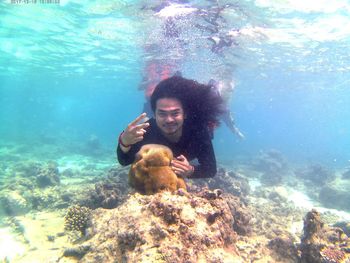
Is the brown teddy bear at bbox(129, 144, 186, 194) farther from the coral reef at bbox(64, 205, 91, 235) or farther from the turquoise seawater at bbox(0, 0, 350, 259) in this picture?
the turquoise seawater at bbox(0, 0, 350, 259)

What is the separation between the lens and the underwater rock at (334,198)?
53.0 ft

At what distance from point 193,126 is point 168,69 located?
25.5 meters

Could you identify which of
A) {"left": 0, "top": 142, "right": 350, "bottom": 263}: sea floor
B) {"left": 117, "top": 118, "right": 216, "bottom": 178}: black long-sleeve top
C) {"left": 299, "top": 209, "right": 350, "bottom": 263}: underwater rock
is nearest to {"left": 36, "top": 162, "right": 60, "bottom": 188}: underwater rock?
{"left": 0, "top": 142, "right": 350, "bottom": 263}: sea floor

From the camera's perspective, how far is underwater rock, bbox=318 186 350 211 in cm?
1614

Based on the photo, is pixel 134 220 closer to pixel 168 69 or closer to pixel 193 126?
pixel 193 126

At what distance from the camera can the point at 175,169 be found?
14.6ft

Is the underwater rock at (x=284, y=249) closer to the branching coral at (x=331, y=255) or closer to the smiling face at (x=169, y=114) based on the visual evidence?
the branching coral at (x=331, y=255)

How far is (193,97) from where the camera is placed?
17.5 feet

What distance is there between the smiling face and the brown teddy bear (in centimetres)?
77

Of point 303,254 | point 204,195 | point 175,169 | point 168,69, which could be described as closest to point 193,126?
point 175,169

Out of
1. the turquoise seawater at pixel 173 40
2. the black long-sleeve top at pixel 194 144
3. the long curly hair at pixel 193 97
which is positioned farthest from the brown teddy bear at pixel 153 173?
the turquoise seawater at pixel 173 40

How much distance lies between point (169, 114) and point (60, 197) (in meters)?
9.23

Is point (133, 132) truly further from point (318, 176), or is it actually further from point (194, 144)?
point (318, 176)

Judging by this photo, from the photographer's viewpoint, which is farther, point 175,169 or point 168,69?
point 168,69
